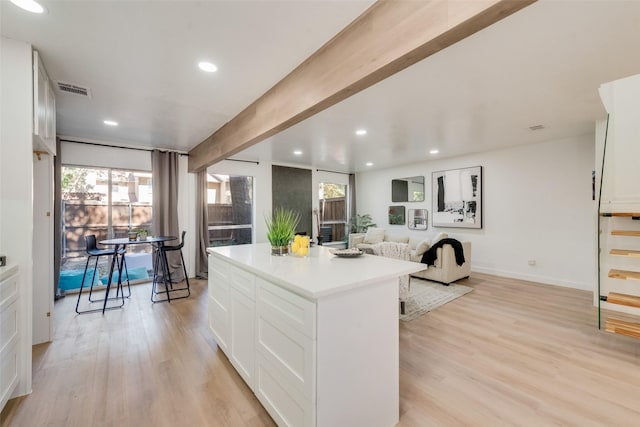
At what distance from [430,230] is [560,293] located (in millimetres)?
2510

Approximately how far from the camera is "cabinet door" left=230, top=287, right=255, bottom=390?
1.83m

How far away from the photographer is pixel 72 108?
2998mm

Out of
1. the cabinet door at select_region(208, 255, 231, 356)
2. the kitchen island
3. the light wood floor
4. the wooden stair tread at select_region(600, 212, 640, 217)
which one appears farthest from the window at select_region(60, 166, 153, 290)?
the wooden stair tread at select_region(600, 212, 640, 217)

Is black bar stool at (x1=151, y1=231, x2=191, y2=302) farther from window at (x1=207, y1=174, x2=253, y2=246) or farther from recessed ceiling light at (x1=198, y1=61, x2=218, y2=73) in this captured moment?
recessed ceiling light at (x1=198, y1=61, x2=218, y2=73)

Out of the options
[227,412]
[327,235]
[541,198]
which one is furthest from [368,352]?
[327,235]

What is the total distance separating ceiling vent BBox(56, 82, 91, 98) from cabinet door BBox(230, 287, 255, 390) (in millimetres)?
2412

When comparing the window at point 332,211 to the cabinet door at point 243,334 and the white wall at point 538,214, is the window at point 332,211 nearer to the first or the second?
the white wall at point 538,214

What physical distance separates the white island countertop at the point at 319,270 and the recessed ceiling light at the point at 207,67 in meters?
1.56

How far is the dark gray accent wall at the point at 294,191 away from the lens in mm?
6402

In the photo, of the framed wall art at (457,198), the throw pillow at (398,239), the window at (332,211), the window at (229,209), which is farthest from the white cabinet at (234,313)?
the window at (332,211)

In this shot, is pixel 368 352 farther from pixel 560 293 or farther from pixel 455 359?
pixel 560 293

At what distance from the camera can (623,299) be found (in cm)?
246

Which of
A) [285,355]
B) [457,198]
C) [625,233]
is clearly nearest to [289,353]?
[285,355]

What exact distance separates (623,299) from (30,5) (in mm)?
4995
